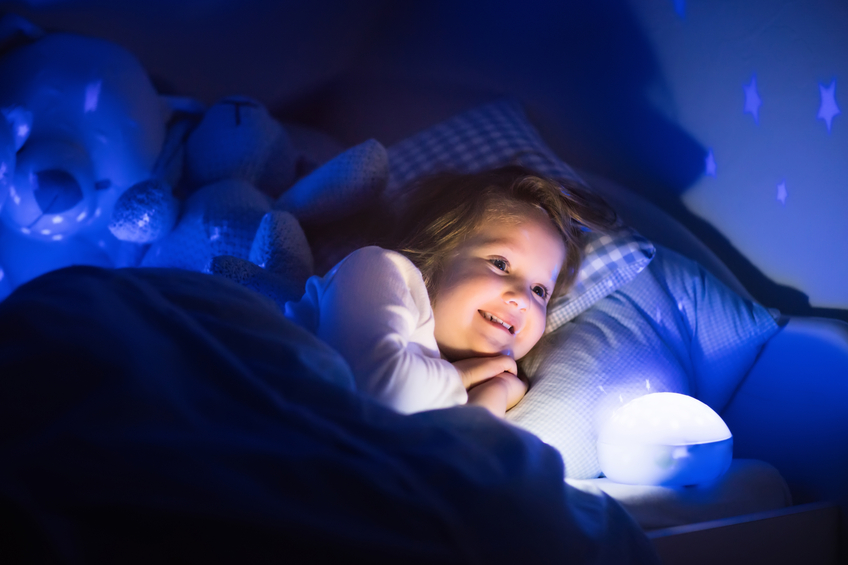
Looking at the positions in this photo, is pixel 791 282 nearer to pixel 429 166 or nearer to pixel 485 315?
pixel 485 315

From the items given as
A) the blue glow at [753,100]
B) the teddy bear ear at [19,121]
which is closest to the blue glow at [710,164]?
the blue glow at [753,100]

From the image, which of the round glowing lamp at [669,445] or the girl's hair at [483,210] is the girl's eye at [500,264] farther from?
the round glowing lamp at [669,445]

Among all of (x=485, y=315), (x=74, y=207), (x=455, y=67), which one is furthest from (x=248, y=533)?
(x=455, y=67)

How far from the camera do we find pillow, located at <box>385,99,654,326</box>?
124 cm

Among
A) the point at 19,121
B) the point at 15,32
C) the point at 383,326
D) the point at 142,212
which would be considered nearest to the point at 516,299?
the point at 383,326

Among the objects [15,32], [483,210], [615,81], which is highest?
[615,81]

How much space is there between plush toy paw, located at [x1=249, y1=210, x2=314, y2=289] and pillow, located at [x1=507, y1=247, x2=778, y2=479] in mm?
496

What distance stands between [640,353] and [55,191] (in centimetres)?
121

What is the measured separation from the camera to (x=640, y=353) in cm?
114

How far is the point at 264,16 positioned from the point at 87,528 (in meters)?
1.67

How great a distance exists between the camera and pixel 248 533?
17.2 inches

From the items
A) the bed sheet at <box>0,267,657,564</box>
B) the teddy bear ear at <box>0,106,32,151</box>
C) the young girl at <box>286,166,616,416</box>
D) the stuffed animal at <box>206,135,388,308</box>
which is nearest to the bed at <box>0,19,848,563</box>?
the bed sheet at <box>0,267,657,564</box>

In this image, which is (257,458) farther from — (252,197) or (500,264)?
(252,197)

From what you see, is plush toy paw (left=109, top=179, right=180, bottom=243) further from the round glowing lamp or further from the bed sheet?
the round glowing lamp
